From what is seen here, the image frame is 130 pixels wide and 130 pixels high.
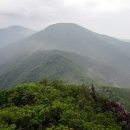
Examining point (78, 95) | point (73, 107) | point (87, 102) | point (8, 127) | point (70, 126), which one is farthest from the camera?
point (78, 95)

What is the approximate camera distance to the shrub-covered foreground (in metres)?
47.4

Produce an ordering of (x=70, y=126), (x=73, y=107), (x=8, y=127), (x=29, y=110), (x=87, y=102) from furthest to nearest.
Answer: (x=87, y=102) → (x=73, y=107) → (x=29, y=110) → (x=70, y=126) → (x=8, y=127)

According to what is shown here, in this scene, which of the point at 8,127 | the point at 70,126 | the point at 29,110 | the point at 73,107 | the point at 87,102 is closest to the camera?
the point at 8,127

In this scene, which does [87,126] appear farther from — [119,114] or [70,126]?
[119,114]

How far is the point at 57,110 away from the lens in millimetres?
51406

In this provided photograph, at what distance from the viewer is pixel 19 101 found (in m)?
60.8

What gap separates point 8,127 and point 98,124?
49.1ft

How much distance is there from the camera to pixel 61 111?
2018 inches

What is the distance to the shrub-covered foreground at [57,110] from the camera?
4744 centimetres

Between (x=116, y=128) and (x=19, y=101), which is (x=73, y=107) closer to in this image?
(x=116, y=128)

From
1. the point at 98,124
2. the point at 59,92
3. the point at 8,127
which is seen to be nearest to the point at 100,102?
the point at 59,92

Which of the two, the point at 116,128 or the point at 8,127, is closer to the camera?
the point at 8,127

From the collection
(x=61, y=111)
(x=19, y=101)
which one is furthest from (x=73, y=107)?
(x=19, y=101)

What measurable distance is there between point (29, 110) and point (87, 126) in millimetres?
10304
